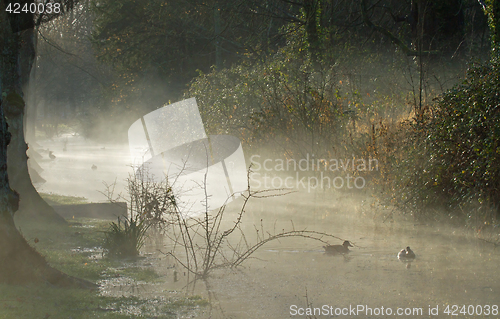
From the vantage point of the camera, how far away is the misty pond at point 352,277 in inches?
193

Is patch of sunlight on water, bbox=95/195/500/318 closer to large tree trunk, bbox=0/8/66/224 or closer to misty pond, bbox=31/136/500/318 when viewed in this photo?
misty pond, bbox=31/136/500/318

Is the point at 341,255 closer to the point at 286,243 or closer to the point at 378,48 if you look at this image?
the point at 286,243

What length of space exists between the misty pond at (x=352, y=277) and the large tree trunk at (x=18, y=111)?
2240 millimetres

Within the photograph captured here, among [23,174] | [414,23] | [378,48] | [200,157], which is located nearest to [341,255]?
[23,174]

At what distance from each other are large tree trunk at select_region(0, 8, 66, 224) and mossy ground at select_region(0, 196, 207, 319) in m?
1.34

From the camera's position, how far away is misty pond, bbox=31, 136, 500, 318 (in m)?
4.89

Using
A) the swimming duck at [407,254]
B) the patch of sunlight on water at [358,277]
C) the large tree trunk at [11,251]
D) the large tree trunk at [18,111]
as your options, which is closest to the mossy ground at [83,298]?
the large tree trunk at [11,251]

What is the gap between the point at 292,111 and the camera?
1217cm

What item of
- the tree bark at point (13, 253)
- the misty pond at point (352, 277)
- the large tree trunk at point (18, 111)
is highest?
the large tree trunk at point (18, 111)

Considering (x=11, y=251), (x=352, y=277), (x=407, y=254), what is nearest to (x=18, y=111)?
(x=11, y=251)

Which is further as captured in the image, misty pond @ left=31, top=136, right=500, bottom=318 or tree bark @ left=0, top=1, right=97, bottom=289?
misty pond @ left=31, top=136, right=500, bottom=318

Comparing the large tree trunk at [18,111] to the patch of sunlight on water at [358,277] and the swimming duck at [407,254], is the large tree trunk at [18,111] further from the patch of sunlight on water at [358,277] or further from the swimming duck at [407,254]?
the swimming duck at [407,254]

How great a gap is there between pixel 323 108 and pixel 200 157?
855 cm

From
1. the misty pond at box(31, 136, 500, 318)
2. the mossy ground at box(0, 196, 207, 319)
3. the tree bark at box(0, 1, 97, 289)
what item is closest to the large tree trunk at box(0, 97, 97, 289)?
the tree bark at box(0, 1, 97, 289)
